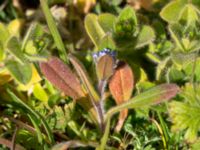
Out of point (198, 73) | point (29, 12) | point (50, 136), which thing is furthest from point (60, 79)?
point (29, 12)

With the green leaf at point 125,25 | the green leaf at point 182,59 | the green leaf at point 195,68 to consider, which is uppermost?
the green leaf at point 125,25

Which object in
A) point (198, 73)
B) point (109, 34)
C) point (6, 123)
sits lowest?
point (198, 73)

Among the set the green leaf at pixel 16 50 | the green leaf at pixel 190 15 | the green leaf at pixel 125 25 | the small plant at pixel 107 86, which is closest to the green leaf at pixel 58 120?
the small plant at pixel 107 86

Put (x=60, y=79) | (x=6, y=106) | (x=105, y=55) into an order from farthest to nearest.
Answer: (x=6, y=106)
(x=60, y=79)
(x=105, y=55)

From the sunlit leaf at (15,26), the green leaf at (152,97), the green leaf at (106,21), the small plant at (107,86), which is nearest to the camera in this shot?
the green leaf at (152,97)

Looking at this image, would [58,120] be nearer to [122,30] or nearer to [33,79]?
[33,79]

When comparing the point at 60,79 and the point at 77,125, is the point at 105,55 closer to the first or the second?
the point at 60,79

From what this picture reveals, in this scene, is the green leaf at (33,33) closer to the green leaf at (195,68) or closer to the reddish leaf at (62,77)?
the reddish leaf at (62,77)
